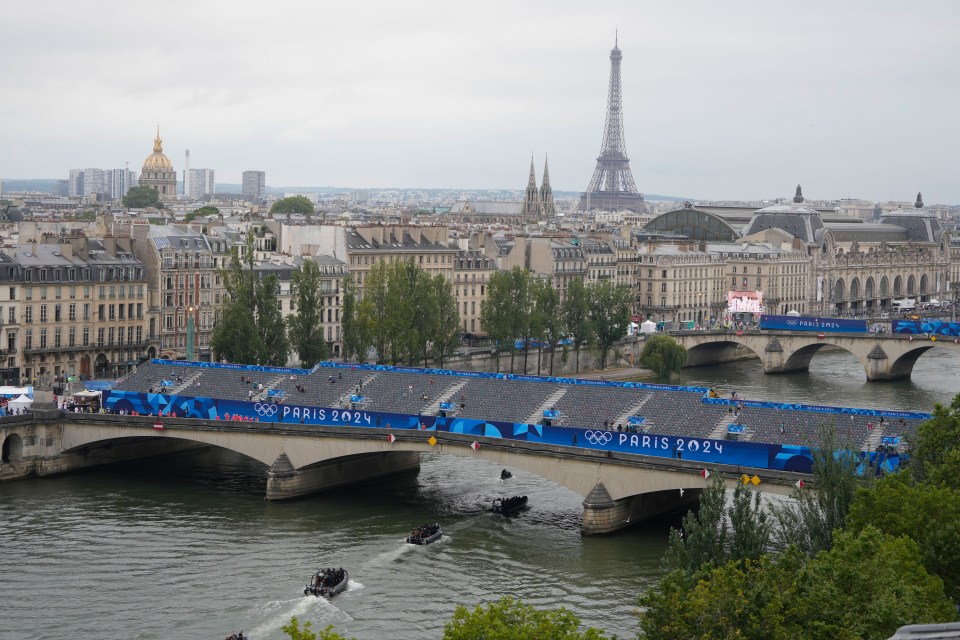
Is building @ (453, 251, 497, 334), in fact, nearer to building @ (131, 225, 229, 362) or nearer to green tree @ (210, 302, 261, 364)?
building @ (131, 225, 229, 362)

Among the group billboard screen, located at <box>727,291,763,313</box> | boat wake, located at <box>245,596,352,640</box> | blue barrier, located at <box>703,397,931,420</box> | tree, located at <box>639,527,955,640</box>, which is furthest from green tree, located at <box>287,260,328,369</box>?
billboard screen, located at <box>727,291,763,313</box>

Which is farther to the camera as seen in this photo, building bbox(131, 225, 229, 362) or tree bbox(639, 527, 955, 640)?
building bbox(131, 225, 229, 362)

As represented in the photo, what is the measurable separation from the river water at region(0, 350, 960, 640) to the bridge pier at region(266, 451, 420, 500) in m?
0.68

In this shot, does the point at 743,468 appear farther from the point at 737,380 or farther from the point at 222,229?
the point at 222,229

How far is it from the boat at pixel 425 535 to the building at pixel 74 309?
35486 millimetres

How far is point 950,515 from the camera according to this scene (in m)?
38.8

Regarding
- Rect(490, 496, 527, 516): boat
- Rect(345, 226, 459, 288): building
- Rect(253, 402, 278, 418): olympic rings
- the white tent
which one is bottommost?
Rect(490, 496, 527, 516): boat

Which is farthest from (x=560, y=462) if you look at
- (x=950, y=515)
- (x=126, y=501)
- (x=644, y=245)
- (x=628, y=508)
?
(x=644, y=245)

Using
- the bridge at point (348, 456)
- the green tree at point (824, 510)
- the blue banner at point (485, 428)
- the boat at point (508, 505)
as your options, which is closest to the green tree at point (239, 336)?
the bridge at point (348, 456)

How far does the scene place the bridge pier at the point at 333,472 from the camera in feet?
208

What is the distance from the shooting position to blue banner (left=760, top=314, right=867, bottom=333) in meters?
119

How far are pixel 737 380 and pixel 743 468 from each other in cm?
5771

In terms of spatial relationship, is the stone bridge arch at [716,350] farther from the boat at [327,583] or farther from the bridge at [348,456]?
the boat at [327,583]

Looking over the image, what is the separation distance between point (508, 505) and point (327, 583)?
13.1 metres
